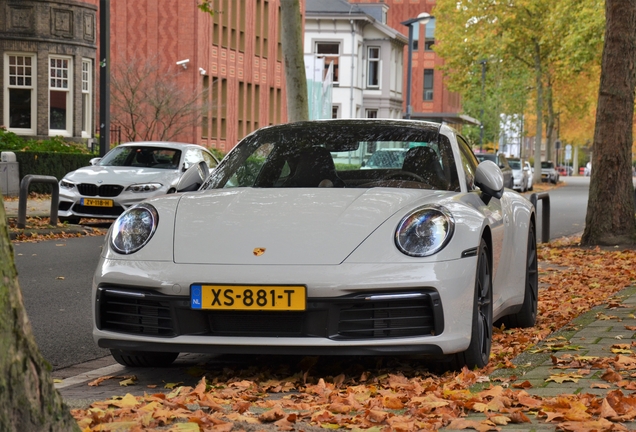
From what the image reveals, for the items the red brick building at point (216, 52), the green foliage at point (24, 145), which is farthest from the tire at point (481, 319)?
the red brick building at point (216, 52)

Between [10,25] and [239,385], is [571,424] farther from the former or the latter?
[10,25]

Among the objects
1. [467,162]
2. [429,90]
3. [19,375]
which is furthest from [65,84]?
[429,90]

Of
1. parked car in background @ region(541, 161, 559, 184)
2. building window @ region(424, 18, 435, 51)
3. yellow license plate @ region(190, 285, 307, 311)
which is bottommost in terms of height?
parked car in background @ region(541, 161, 559, 184)

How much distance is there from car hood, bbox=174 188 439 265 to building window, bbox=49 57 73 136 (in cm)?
3169

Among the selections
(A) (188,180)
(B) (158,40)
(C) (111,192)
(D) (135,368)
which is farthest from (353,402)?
(B) (158,40)

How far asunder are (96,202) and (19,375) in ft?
51.4

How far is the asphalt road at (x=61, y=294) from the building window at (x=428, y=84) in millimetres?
84300

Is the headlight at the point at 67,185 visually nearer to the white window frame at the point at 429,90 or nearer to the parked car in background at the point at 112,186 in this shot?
the parked car in background at the point at 112,186

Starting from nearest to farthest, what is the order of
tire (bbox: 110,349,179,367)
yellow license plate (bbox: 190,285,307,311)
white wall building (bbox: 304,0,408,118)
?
yellow license plate (bbox: 190,285,307,311), tire (bbox: 110,349,179,367), white wall building (bbox: 304,0,408,118)

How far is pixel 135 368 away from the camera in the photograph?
6379 mm

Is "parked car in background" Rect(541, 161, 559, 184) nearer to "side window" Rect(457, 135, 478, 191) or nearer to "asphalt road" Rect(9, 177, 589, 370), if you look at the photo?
"asphalt road" Rect(9, 177, 589, 370)

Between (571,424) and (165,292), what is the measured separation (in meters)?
2.15

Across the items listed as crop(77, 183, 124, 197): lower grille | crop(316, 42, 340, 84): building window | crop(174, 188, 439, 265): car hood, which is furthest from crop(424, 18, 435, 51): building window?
crop(174, 188, 439, 265): car hood

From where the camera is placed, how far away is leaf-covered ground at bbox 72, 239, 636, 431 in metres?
4.17
